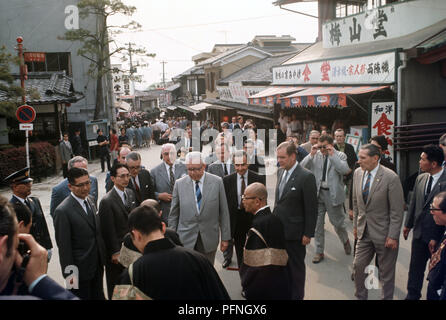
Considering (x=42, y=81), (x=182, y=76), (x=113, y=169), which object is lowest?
(x=113, y=169)

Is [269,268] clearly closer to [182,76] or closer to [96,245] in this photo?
[96,245]

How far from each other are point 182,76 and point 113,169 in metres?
40.4

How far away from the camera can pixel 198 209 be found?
4977 millimetres

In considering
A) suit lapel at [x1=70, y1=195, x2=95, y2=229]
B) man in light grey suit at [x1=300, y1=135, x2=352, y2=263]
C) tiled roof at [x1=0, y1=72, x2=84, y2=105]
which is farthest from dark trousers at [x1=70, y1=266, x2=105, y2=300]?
tiled roof at [x1=0, y1=72, x2=84, y2=105]

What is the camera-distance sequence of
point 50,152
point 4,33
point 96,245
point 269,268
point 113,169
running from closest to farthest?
point 269,268, point 96,245, point 113,169, point 50,152, point 4,33

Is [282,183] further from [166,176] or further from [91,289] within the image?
[91,289]

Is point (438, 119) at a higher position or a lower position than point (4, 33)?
lower

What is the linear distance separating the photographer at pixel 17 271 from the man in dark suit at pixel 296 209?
3.22 meters

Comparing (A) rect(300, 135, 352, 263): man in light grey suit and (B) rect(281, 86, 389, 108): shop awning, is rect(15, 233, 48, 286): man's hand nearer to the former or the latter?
(A) rect(300, 135, 352, 263): man in light grey suit

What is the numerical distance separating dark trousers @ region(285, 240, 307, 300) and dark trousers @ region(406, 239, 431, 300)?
4.24 feet

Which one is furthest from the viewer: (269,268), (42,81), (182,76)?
(182,76)

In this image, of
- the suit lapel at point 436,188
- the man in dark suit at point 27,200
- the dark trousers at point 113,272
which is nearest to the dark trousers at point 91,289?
the dark trousers at point 113,272
